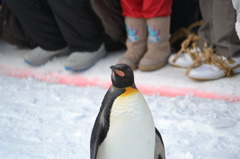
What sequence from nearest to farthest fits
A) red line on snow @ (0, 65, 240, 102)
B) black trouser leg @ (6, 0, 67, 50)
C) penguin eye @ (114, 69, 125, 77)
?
1. penguin eye @ (114, 69, 125, 77)
2. red line on snow @ (0, 65, 240, 102)
3. black trouser leg @ (6, 0, 67, 50)

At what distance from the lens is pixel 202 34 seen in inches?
70.3

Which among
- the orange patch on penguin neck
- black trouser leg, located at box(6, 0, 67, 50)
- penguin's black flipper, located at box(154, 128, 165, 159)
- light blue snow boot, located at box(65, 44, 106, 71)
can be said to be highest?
the orange patch on penguin neck

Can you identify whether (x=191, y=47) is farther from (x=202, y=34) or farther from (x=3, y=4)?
(x=3, y=4)

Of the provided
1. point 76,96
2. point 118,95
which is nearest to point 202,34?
point 76,96

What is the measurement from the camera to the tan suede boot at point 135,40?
187 cm

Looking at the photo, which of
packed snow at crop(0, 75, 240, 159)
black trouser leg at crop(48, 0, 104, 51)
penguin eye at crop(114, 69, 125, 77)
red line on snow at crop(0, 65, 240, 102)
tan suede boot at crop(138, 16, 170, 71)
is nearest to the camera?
penguin eye at crop(114, 69, 125, 77)

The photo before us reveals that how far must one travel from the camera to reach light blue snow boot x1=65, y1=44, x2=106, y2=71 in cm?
196

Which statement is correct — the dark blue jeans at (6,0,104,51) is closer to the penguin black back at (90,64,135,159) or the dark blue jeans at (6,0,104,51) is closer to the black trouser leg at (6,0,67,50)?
the black trouser leg at (6,0,67,50)

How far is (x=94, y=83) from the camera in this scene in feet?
6.14

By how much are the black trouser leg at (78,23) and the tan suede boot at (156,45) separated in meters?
0.34

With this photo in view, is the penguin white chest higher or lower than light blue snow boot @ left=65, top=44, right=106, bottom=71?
higher

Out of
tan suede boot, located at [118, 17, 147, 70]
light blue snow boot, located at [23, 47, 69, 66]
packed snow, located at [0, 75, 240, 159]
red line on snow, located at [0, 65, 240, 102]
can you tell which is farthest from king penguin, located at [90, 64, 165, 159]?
light blue snow boot, located at [23, 47, 69, 66]

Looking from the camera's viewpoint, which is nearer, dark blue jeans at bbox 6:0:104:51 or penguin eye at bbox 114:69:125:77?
penguin eye at bbox 114:69:125:77

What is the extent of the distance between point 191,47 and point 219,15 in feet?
1.05
